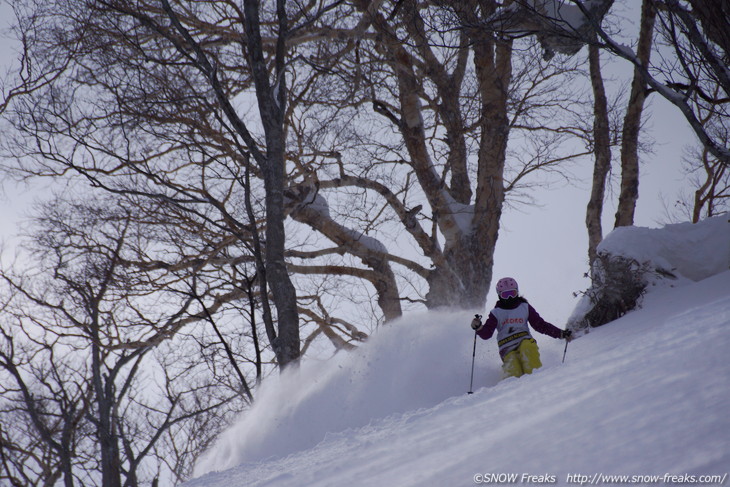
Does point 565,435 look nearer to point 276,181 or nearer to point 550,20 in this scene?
point 550,20

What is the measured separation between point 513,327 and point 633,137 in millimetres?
6139

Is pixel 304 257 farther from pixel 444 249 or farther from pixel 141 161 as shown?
pixel 141 161

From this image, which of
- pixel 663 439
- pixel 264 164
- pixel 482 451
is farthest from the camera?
pixel 264 164

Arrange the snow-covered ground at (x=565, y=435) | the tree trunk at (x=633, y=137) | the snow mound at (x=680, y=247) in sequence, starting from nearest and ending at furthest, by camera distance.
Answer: the snow-covered ground at (x=565, y=435) → the snow mound at (x=680, y=247) → the tree trunk at (x=633, y=137)

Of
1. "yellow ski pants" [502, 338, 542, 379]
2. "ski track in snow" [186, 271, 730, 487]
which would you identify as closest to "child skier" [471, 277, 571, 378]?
"yellow ski pants" [502, 338, 542, 379]

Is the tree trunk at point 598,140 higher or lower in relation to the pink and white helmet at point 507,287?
higher

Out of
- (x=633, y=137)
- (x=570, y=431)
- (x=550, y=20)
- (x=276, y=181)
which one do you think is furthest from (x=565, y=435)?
(x=633, y=137)

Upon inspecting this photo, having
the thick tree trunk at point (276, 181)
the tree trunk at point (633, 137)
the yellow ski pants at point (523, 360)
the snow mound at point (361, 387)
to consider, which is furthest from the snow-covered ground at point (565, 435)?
the tree trunk at point (633, 137)

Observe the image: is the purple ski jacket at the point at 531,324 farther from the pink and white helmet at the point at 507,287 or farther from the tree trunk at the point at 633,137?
the tree trunk at the point at 633,137

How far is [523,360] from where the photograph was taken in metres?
5.87

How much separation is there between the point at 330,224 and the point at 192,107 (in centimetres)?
321

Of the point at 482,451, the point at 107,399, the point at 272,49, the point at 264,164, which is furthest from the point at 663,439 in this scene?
the point at 107,399

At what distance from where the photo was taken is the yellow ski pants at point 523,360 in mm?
5801

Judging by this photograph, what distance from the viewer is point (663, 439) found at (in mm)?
1387
